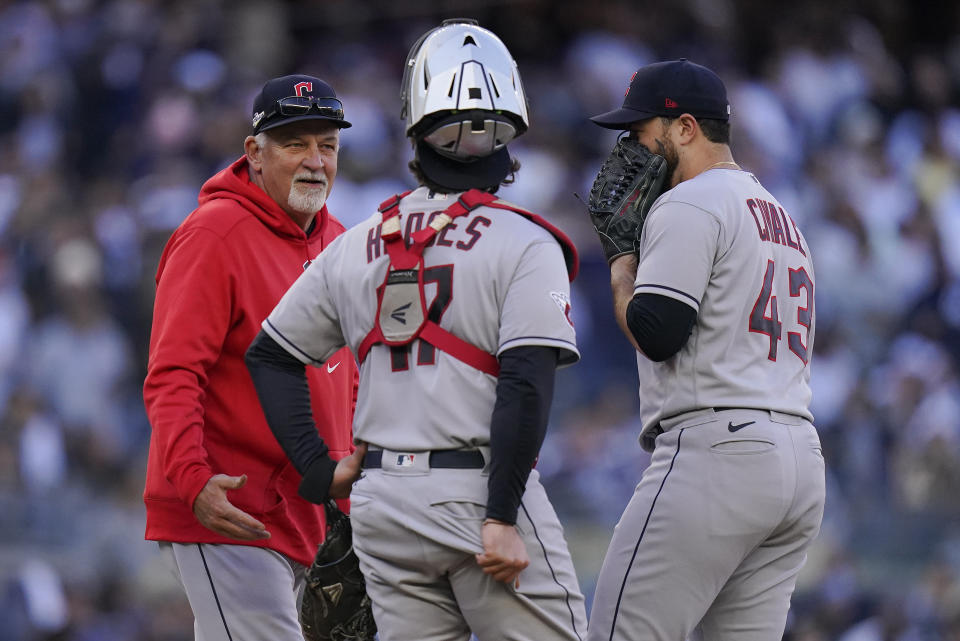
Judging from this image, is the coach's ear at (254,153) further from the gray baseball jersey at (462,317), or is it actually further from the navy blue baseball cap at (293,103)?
the gray baseball jersey at (462,317)

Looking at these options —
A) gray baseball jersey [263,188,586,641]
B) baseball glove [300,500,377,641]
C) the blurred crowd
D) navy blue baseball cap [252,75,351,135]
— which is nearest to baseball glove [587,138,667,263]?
gray baseball jersey [263,188,586,641]

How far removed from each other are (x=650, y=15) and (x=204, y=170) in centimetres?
411

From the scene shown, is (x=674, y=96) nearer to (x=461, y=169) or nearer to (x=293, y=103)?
(x=461, y=169)

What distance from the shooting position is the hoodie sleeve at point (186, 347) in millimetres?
3922

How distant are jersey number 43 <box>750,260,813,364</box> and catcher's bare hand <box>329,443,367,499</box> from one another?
1.12 metres

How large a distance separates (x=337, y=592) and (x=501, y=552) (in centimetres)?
70

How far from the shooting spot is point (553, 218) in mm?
10539

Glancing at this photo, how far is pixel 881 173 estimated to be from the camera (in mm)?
10758

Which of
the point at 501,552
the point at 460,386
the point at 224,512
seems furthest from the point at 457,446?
the point at 224,512

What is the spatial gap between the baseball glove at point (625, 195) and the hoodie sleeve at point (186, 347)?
1141mm

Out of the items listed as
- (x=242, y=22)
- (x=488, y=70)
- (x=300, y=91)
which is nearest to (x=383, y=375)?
(x=488, y=70)

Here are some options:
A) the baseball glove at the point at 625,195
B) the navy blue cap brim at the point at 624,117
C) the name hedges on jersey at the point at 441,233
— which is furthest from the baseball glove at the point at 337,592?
the navy blue cap brim at the point at 624,117

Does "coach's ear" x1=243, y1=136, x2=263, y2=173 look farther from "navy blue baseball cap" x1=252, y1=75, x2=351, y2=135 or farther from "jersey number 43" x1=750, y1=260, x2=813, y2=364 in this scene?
"jersey number 43" x1=750, y1=260, x2=813, y2=364

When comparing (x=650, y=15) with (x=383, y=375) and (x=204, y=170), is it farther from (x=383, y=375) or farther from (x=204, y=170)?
(x=383, y=375)
